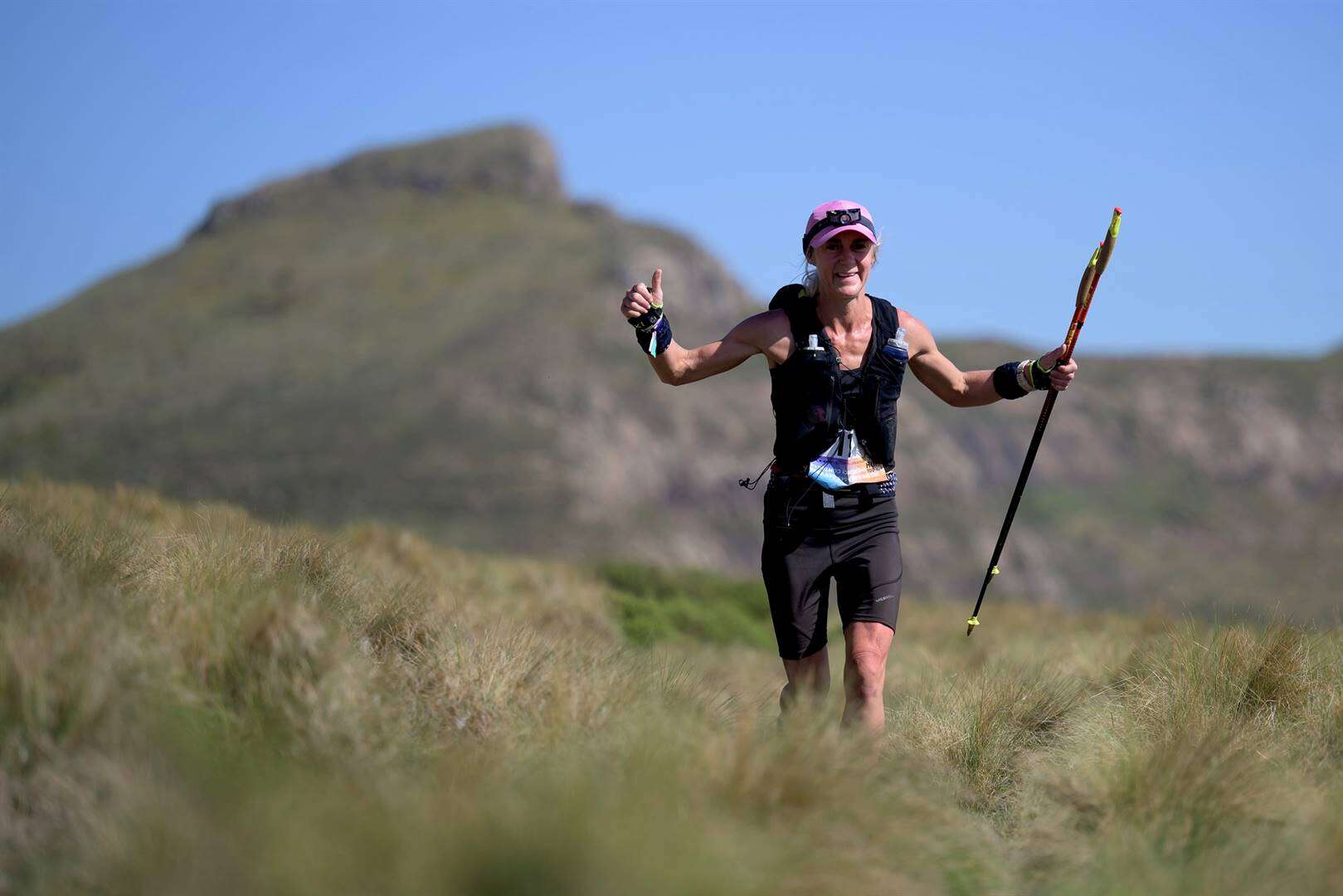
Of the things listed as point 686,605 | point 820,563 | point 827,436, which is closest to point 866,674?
point 820,563

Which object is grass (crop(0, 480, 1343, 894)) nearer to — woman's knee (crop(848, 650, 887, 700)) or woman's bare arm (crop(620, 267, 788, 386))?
woman's knee (crop(848, 650, 887, 700))

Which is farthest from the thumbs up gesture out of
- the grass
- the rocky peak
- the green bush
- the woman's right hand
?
the rocky peak

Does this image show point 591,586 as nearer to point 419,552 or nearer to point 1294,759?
point 419,552

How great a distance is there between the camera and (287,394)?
366 feet

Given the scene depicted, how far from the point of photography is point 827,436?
650cm

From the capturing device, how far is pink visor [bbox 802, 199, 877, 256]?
648 cm

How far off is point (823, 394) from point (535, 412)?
113 meters

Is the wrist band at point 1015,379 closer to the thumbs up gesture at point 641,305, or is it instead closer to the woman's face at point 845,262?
the woman's face at point 845,262

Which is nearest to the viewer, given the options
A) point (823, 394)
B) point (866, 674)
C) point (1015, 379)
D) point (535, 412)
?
point (866, 674)

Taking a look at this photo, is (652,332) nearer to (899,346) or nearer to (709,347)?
(709,347)

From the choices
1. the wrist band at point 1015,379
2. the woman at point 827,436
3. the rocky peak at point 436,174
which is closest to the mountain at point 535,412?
the rocky peak at point 436,174

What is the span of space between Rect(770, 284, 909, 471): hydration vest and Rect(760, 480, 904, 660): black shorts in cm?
21

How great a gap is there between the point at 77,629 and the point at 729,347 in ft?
10.5

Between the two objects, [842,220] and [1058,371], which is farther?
[1058,371]
